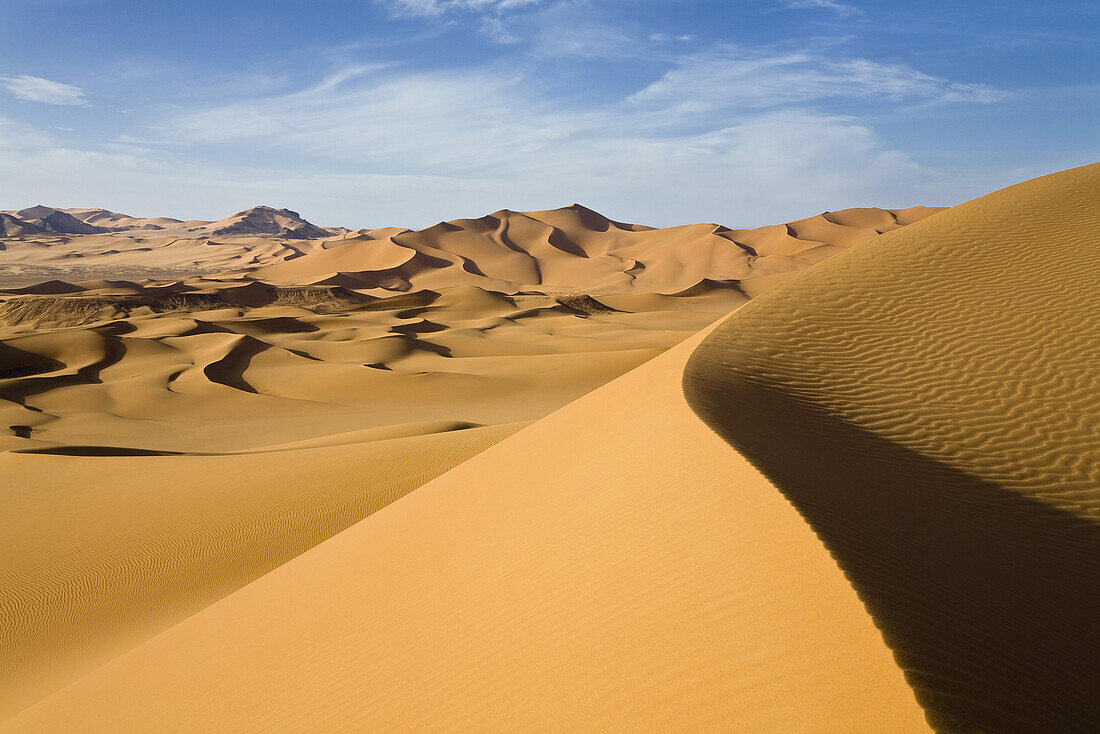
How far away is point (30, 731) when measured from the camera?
4766 mm

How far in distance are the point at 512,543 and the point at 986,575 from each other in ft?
7.73

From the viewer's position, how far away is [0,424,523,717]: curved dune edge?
263 inches

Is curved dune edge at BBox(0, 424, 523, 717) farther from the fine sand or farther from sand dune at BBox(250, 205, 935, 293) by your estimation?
sand dune at BBox(250, 205, 935, 293)

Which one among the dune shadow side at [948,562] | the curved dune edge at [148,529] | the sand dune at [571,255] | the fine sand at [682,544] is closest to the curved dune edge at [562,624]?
the fine sand at [682,544]

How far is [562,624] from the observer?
3240 mm

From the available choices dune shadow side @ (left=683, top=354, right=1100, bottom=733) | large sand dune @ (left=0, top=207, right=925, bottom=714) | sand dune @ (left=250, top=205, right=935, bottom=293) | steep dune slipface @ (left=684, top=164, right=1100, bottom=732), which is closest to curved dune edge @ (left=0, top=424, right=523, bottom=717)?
large sand dune @ (left=0, top=207, right=925, bottom=714)

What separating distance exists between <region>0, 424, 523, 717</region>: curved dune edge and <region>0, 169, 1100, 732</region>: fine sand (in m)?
0.04

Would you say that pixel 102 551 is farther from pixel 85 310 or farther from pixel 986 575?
pixel 85 310

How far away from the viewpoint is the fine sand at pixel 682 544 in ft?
8.38

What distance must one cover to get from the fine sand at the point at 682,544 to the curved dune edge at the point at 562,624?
0.02 metres

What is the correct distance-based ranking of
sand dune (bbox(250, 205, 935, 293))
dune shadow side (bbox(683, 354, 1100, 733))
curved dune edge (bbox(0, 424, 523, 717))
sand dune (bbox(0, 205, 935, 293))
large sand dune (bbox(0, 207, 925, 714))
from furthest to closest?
1. sand dune (bbox(0, 205, 935, 293))
2. sand dune (bbox(250, 205, 935, 293))
3. large sand dune (bbox(0, 207, 925, 714))
4. curved dune edge (bbox(0, 424, 523, 717))
5. dune shadow side (bbox(683, 354, 1100, 733))

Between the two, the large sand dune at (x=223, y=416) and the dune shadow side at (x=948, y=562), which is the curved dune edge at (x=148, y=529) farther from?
the dune shadow side at (x=948, y=562)

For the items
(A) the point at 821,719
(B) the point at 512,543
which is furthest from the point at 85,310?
(A) the point at 821,719

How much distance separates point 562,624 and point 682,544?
62cm
